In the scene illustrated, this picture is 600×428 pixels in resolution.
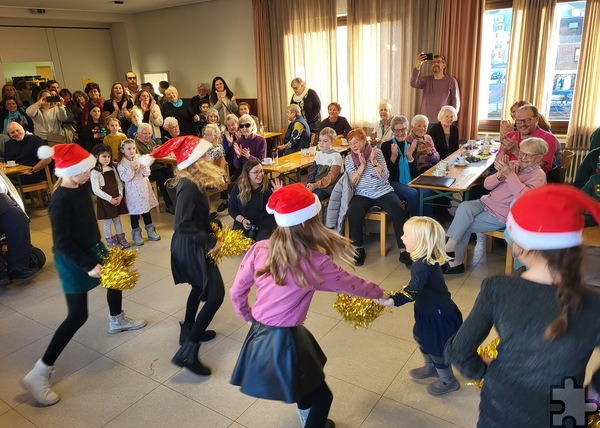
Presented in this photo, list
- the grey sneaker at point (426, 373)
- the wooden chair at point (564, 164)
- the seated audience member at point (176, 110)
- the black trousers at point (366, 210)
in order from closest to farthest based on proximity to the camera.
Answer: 1. the grey sneaker at point (426, 373)
2. the black trousers at point (366, 210)
3. the wooden chair at point (564, 164)
4. the seated audience member at point (176, 110)

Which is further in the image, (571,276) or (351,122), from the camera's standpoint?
(351,122)

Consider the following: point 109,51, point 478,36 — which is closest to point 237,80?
point 109,51

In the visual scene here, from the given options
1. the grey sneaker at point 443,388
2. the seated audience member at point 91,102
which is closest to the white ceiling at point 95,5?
the seated audience member at point 91,102

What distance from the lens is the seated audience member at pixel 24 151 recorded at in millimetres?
6270

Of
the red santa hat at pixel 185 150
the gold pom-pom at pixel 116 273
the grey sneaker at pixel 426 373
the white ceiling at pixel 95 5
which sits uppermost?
the white ceiling at pixel 95 5

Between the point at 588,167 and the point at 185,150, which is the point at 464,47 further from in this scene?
the point at 185,150

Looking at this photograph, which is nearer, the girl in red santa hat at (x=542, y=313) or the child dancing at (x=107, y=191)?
the girl in red santa hat at (x=542, y=313)

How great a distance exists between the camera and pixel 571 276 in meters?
1.23

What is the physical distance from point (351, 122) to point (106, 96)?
22.4 ft

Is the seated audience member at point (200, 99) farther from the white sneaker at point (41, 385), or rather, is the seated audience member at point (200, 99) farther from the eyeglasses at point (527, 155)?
the white sneaker at point (41, 385)

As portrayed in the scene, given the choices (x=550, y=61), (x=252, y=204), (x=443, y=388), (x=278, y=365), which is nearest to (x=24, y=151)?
(x=252, y=204)

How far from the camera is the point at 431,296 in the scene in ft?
7.98

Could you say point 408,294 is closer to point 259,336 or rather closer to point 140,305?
point 259,336

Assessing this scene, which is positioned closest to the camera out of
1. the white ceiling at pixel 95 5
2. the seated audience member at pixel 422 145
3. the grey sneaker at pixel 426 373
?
the grey sneaker at pixel 426 373
